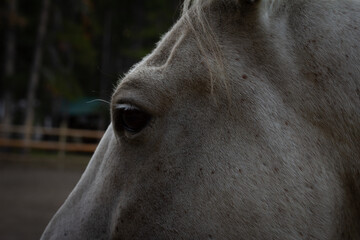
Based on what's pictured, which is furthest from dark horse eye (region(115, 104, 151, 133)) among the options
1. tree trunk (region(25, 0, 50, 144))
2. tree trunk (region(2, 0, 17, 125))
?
tree trunk (region(2, 0, 17, 125))

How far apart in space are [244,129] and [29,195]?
788 centimetres

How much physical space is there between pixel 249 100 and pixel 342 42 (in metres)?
0.39

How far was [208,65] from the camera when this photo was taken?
1499mm

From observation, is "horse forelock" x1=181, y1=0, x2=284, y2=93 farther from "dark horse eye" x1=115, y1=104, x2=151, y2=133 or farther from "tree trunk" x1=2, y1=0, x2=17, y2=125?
"tree trunk" x1=2, y1=0, x2=17, y2=125

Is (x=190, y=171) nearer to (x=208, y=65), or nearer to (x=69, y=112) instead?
(x=208, y=65)

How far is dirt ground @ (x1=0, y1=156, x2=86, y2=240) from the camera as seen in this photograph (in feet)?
19.5

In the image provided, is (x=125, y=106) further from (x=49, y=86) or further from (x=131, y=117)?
(x=49, y=86)

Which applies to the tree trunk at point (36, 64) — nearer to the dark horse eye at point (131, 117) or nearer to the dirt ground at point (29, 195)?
the dirt ground at point (29, 195)

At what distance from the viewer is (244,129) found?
1.46 meters

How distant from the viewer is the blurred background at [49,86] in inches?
338

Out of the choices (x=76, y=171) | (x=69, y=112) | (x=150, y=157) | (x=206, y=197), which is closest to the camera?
→ (x=206, y=197)

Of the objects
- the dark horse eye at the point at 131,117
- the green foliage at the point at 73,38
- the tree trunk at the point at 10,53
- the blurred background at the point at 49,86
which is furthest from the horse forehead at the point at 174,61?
the tree trunk at the point at 10,53

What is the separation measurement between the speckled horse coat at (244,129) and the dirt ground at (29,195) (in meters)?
4.45

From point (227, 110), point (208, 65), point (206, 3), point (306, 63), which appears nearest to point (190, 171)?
point (227, 110)
